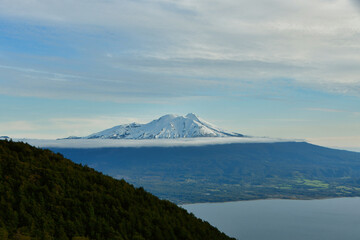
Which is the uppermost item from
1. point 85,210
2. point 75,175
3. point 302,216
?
point 75,175

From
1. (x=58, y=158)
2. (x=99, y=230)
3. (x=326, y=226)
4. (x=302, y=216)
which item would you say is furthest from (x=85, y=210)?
(x=302, y=216)

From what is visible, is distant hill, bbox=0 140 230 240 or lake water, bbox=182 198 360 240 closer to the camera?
distant hill, bbox=0 140 230 240

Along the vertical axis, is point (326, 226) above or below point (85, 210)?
below

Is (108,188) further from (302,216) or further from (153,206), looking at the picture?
(302,216)

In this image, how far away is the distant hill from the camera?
27.3 m

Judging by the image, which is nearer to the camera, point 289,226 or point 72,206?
point 72,206

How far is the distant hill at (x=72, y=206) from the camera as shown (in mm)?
27312

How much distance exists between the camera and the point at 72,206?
3109 cm

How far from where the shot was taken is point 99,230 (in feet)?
95.9

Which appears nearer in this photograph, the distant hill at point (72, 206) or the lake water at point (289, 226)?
the distant hill at point (72, 206)

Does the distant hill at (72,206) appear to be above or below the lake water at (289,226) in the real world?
above

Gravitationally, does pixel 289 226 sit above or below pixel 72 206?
below

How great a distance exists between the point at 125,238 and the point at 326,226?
520 feet

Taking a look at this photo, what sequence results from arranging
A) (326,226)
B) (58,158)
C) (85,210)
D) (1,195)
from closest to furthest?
(1,195) < (85,210) < (58,158) < (326,226)
